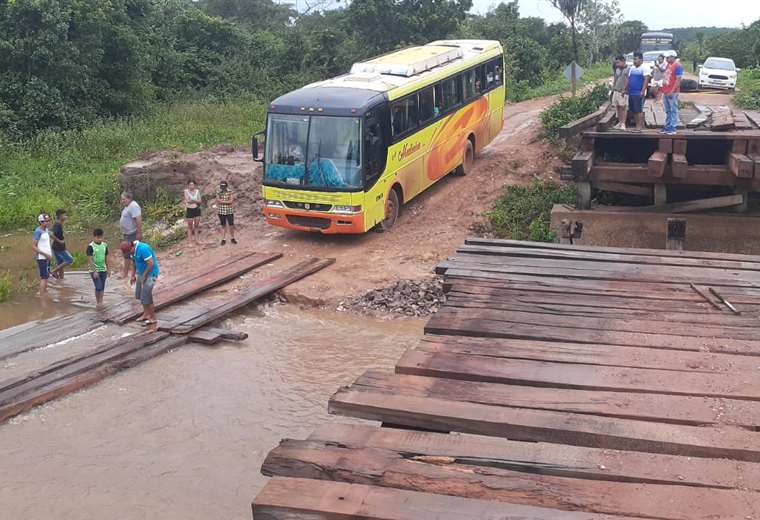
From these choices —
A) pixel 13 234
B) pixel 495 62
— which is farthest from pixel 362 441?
pixel 495 62

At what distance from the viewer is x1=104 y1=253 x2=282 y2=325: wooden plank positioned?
11.7m

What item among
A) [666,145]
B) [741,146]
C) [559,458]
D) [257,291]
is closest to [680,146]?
[666,145]

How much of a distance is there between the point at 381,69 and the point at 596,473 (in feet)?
43.9

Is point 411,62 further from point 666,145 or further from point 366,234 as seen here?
point 666,145

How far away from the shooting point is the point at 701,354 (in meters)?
4.14

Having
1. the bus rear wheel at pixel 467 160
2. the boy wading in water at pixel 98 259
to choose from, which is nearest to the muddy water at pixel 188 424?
the boy wading in water at pixel 98 259

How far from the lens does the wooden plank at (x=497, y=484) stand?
8.96 feet

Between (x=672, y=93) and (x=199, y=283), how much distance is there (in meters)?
8.22

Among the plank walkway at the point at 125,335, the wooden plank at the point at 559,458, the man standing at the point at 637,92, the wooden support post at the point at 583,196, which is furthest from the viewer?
the man standing at the point at 637,92

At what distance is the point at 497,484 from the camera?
290cm

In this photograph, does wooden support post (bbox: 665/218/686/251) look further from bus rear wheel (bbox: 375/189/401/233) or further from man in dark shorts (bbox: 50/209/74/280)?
man in dark shorts (bbox: 50/209/74/280)

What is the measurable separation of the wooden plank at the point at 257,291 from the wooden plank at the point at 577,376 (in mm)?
7788

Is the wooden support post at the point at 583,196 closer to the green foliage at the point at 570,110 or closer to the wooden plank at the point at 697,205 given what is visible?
the wooden plank at the point at 697,205

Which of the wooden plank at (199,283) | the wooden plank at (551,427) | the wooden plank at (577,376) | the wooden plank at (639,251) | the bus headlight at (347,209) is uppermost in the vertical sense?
the wooden plank at (639,251)
